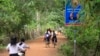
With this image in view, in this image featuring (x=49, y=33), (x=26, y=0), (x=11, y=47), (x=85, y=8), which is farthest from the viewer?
(x=26, y=0)

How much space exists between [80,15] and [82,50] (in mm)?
6333

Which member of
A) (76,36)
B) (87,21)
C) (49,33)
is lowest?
(49,33)

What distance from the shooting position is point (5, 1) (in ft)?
85.2

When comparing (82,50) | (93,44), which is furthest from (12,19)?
(93,44)

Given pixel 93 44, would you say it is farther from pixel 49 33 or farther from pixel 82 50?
pixel 49 33

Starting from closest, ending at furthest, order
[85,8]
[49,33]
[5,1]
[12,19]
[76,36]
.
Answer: [85,8]
[76,36]
[5,1]
[12,19]
[49,33]

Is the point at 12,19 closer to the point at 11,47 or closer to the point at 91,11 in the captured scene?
the point at 11,47

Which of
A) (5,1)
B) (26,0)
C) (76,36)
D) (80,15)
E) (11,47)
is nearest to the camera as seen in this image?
(80,15)

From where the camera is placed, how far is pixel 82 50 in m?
18.0

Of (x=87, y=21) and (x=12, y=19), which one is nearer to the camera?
(x=87, y=21)

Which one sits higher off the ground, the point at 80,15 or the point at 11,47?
the point at 80,15

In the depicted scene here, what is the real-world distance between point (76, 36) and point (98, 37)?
503 cm

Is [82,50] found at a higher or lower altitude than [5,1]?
lower

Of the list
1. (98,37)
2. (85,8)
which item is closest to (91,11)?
(85,8)
